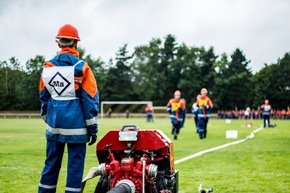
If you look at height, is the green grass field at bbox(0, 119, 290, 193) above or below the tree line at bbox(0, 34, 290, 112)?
below

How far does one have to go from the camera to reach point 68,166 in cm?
622

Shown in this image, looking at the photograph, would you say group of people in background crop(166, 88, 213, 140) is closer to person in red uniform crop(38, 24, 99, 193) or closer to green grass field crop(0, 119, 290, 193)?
green grass field crop(0, 119, 290, 193)

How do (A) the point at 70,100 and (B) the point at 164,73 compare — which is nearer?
(A) the point at 70,100

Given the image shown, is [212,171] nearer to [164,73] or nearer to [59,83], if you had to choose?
[59,83]

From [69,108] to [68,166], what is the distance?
0.75 m

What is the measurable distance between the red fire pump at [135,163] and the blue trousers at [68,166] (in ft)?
1.28

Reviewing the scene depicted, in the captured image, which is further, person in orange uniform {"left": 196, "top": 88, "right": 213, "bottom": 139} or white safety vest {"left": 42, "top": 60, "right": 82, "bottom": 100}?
person in orange uniform {"left": 196, "top": 88, "right": 213, "bottom": 139}

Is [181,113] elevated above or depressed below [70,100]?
below

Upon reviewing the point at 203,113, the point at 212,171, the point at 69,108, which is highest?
the point at 69,108

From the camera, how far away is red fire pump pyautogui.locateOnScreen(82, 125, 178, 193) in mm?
6305

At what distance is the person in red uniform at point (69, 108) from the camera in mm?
A: 6090

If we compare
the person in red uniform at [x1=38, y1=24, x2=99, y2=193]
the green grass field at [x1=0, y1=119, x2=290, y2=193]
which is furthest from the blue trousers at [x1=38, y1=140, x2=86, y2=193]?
the green grass field at [x1=0, y1=119, x2=290, y2=193]

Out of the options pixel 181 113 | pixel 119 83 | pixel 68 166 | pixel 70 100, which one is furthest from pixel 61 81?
pixel 119 83

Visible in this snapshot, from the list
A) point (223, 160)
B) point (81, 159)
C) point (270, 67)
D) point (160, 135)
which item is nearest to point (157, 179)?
point (160, 135)
